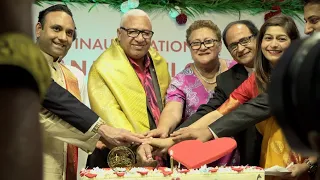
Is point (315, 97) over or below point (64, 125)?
over

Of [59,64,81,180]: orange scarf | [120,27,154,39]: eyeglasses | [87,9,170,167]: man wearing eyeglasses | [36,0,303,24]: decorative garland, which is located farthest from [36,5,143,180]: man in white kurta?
[36,0,303,24]: decorative garland

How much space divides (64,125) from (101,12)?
48.9 inches

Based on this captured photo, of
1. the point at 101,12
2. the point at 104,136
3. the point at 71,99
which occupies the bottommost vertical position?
the point at 104,136

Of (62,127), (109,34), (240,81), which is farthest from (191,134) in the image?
(109,34)

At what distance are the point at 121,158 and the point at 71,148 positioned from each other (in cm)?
48

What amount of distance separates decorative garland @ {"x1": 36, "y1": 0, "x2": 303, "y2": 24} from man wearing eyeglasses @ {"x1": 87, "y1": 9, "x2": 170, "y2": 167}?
1.76ft

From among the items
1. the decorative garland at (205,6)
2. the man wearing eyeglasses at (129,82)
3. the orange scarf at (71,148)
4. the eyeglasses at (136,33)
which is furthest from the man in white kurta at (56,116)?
the decorative garland at (205,6)

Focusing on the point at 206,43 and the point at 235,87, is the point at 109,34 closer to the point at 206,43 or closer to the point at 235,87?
the point at 206,43

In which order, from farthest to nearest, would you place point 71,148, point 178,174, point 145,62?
point 145,62, point 71,148, point 178,174

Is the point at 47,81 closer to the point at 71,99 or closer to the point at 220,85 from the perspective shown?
the point at 71,99

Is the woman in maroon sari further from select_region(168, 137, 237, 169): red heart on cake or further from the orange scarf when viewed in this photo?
the orange scarf

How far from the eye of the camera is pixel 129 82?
9.39 ft

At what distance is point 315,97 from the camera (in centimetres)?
67

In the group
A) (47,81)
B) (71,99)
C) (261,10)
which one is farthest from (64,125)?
(47,81)
